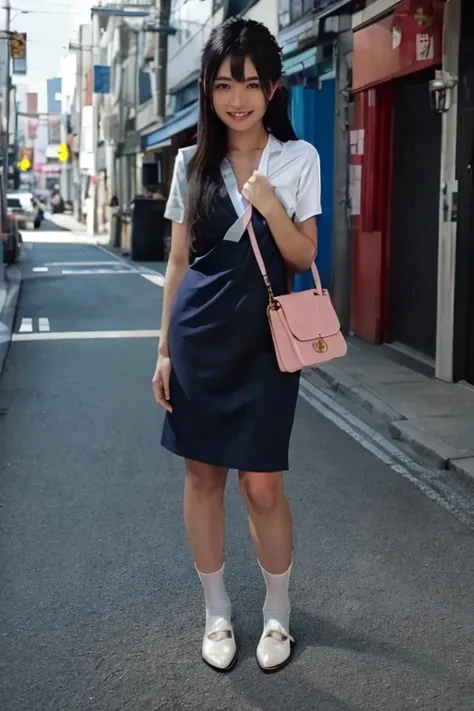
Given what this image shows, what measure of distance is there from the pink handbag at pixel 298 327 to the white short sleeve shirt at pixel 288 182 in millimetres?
146

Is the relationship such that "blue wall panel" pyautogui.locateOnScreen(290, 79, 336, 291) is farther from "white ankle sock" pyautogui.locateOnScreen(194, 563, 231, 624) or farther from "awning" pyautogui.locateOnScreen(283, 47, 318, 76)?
"white ankle sock" pyautogui.locateOnScreen(194, 563, 231, 624)

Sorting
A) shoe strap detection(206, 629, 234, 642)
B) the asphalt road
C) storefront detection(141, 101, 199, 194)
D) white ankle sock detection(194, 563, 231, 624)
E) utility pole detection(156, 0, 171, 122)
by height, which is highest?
utility pole detection(156, 0, 171, 122)

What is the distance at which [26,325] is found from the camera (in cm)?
1159

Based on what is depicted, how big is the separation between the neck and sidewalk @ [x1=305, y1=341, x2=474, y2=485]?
284 cm

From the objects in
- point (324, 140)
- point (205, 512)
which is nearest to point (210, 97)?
point (205, 512)

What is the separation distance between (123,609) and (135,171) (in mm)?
33796

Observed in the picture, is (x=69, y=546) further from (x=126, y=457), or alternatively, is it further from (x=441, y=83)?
(x=441, y=83)

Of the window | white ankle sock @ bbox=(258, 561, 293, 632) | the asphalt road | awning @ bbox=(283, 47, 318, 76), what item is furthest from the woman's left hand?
the window

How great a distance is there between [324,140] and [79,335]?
371 cm

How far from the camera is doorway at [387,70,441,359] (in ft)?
27.4

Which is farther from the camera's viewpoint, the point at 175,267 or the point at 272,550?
the point at 272,550

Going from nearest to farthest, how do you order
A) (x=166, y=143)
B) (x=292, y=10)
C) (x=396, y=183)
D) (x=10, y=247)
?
(x=396, y=183)
(x=292, y=10)
(x=10, y=247)
(x=166, y=143)

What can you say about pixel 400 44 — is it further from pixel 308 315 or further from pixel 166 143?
pixel 166 143

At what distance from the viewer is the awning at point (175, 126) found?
18306mm
